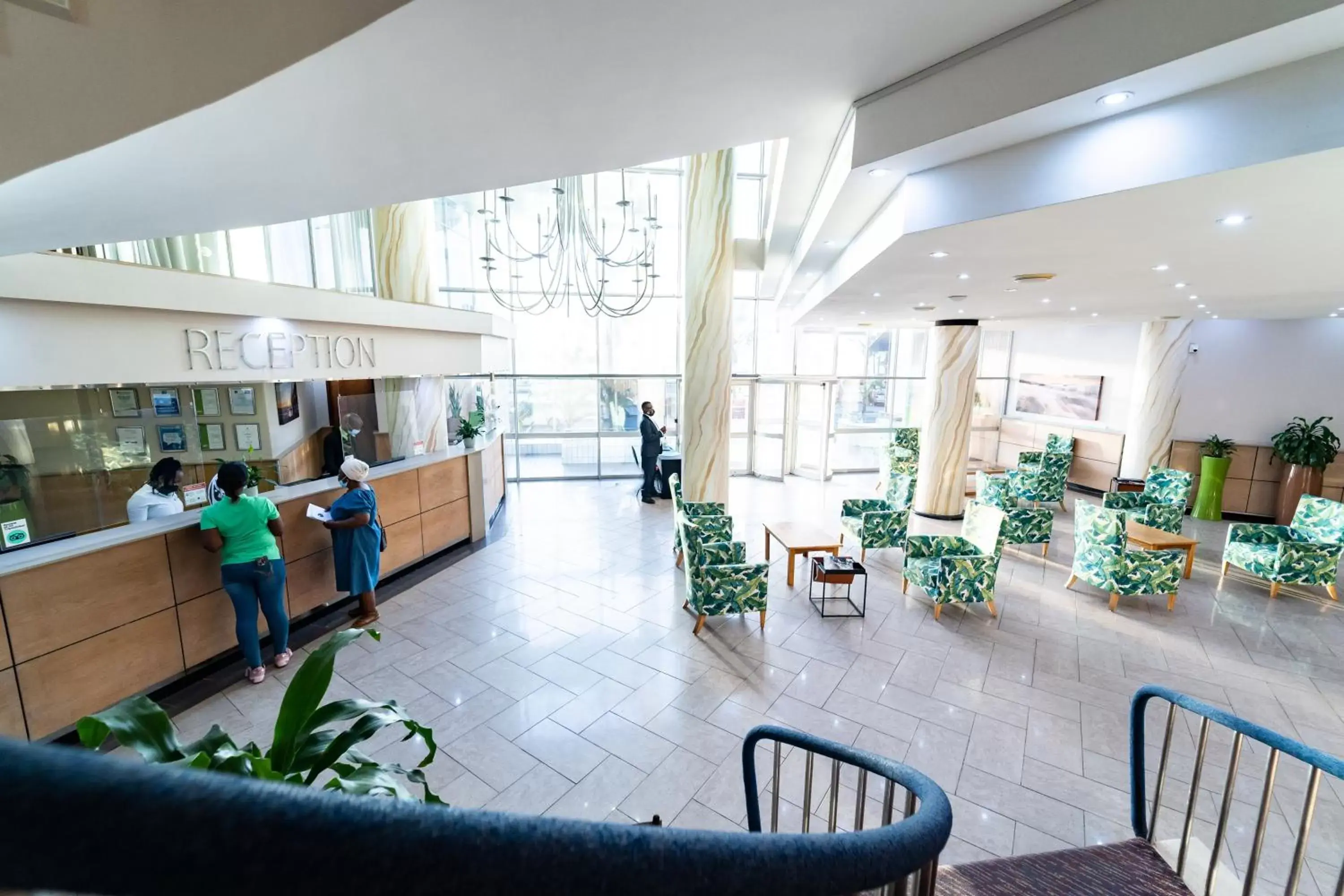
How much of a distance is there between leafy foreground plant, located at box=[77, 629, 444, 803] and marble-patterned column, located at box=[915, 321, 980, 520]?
901 centimetres

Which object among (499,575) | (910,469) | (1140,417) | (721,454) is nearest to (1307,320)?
(1140,417)

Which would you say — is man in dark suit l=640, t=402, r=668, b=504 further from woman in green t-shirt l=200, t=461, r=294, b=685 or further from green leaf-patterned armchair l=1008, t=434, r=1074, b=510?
woman in green t-shirt l=200, t=461, r=294, b=685

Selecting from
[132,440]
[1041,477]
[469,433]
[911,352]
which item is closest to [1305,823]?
[132,440]

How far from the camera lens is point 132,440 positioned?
429 centimetres

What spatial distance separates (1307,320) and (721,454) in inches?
382

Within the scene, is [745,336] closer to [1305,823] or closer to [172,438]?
[172,438]

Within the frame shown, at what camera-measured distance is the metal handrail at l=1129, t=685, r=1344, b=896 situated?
1.66m

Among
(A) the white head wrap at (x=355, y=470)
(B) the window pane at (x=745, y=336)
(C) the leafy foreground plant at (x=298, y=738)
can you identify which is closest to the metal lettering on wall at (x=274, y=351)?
(A) the white head wrap at (x=355, y=470)

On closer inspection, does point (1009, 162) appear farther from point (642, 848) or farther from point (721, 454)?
point (721, 454)

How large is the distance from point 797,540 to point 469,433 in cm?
471

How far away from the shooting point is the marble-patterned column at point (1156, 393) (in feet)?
30.4

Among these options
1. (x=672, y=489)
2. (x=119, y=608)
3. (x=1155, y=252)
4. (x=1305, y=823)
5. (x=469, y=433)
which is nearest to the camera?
(x=1305, y=823)

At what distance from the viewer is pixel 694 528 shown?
17.6 ft

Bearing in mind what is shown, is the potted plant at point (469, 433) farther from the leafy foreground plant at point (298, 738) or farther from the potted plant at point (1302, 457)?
the potted plant at point (1302, 457)
